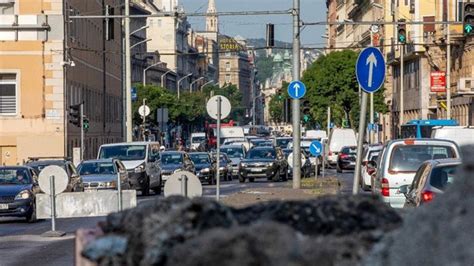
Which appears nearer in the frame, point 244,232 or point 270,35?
point 244,232

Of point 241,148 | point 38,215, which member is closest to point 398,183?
point 38,215

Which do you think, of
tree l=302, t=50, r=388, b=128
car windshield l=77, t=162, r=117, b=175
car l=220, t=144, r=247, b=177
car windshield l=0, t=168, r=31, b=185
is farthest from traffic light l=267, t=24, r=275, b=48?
tree l=302, t=50, r=388, b=128

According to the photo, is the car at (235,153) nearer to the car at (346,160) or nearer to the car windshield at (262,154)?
the car at (346,160)

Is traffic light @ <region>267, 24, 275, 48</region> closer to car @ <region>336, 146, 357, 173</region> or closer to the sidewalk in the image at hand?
the sidewalk

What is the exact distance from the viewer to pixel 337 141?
269 ft

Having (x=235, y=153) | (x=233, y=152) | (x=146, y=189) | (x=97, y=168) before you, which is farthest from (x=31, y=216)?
(x=233, y=152)

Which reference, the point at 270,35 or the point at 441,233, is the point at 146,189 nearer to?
the point at 270,35

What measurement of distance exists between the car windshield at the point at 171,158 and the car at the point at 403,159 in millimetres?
29576

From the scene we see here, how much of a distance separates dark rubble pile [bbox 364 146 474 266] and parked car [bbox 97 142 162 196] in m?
42.5

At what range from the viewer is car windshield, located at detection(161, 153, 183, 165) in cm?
5650

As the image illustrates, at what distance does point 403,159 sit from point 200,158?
36.3 meters

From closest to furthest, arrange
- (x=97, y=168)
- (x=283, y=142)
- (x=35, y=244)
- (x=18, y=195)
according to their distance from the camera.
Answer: (x=35, y=244) → (x=18, y=195) → (x=97, y=168) → (x=283, y=142)

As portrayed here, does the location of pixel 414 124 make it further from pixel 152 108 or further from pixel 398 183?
pixel 152 108

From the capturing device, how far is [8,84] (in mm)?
65312
